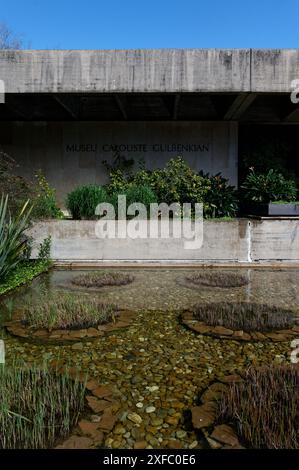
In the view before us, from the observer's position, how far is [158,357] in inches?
163

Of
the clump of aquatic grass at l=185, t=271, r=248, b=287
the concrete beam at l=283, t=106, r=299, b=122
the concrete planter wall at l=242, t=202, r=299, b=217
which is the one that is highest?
the concrete beam at l=283, t=106, r=299, b=122

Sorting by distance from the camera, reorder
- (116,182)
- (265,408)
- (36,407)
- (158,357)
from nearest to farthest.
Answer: (265,408), (36,407), (158,357), (116,182)

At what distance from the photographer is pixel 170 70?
34.7ft

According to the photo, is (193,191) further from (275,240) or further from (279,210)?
(275,240)

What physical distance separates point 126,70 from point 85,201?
358 cm

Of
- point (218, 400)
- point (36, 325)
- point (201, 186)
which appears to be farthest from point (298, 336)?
point (201, 186)

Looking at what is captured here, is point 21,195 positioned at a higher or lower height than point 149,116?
lower

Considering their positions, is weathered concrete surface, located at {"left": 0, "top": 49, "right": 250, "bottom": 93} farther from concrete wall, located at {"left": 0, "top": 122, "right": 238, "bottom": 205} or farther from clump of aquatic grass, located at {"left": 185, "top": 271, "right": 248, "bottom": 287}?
clump of aquatic grass, located at {"left": 185, "top": 271, "right": 248, "bottom": 287}

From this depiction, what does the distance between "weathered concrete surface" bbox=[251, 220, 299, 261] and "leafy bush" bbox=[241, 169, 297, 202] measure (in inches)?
82.1

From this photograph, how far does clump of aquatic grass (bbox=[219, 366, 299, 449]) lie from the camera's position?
2505 mm

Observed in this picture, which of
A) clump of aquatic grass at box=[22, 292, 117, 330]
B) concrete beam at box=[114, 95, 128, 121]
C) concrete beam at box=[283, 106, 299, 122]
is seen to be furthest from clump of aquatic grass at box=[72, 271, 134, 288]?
concrete beam at box=[283, 106, 299, 122]

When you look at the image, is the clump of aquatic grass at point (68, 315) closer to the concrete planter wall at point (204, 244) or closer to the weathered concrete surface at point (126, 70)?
the concrete planter wall at point (204, 244)

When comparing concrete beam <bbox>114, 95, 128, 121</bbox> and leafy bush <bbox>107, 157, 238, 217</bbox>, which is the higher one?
concrete beam <bbox>114, 95, 128, 121</bbox>

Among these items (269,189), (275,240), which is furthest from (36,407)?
(269,189)
